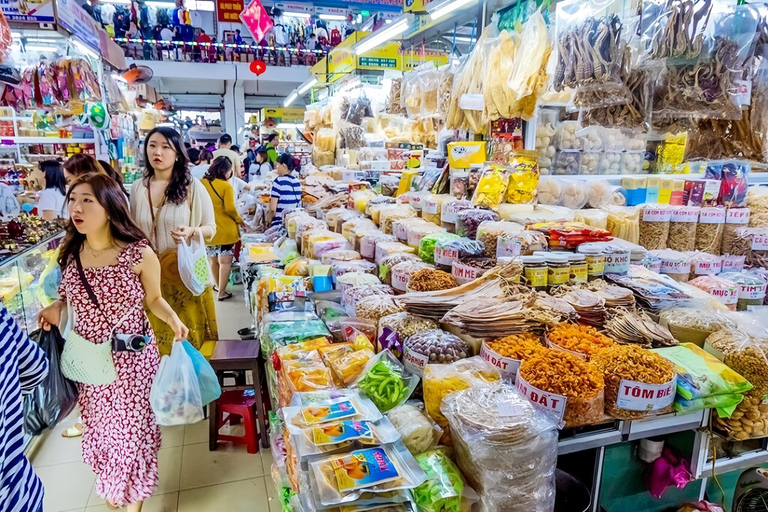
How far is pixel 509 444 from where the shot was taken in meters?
1.35

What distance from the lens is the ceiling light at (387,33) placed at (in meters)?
4.24

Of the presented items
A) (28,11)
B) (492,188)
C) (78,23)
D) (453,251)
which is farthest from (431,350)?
(78,23)

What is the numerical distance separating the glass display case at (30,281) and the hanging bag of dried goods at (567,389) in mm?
2879

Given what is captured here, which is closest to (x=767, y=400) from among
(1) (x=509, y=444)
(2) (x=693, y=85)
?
(1) (x=509, y=444)

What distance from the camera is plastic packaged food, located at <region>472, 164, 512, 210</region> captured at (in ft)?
9.96

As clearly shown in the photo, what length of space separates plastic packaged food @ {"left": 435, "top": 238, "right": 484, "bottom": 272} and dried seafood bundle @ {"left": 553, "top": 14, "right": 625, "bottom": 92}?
90 cm

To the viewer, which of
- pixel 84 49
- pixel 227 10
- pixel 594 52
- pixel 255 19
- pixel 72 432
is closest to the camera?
pixel 594 52

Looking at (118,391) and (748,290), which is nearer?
(118,391)

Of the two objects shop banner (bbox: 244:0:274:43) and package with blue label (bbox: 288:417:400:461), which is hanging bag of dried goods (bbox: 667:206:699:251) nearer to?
package with blue label (bbox: 288:417:400:461)

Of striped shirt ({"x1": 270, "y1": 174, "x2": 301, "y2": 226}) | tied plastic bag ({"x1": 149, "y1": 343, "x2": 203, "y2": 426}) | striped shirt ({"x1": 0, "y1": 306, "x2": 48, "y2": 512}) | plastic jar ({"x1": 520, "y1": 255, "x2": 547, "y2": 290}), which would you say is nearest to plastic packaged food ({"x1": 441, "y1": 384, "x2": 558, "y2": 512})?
plastic jar ({"x1": 520, "y1": 255, "x2": 547, "y2": 290})

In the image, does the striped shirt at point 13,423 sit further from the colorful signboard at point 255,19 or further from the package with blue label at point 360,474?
the colorful signboard at point 255,19

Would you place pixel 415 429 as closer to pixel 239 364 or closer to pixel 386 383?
pixel 386 383

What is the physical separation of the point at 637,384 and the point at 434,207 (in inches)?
78.2

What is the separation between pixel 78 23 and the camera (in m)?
4.86
